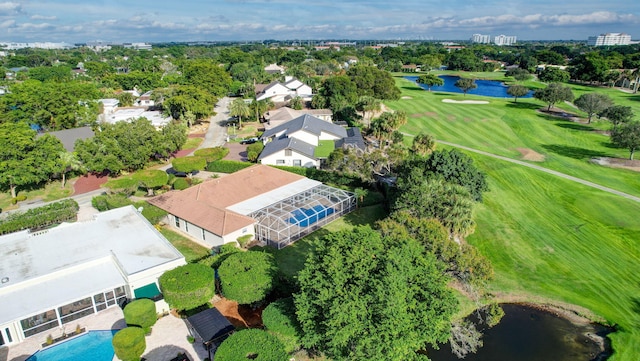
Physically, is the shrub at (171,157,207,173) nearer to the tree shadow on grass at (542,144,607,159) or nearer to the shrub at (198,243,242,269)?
the shrub at (198,243,242,269)

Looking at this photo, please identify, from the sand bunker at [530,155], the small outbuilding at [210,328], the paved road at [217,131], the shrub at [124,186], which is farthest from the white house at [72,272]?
the sand bunker at [530,155]

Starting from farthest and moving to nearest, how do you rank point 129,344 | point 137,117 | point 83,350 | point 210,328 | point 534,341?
point 137,117 < point 534,341 < point 210,328 < point 83,350 < point 129,344

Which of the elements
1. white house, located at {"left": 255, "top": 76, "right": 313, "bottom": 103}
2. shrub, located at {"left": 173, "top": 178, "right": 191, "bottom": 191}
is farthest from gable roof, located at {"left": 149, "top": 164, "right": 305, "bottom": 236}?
white house, located at {"left": 255, "top": 76, "right": 313, "bottom": 103}

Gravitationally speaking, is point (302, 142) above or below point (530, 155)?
above

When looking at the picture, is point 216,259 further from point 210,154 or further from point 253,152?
point 210,154

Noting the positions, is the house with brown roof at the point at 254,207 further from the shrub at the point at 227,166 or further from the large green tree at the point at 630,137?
the large green tree at the point at 630,137

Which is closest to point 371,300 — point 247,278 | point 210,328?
point 247,278

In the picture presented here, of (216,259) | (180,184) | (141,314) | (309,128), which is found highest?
(309,128)
